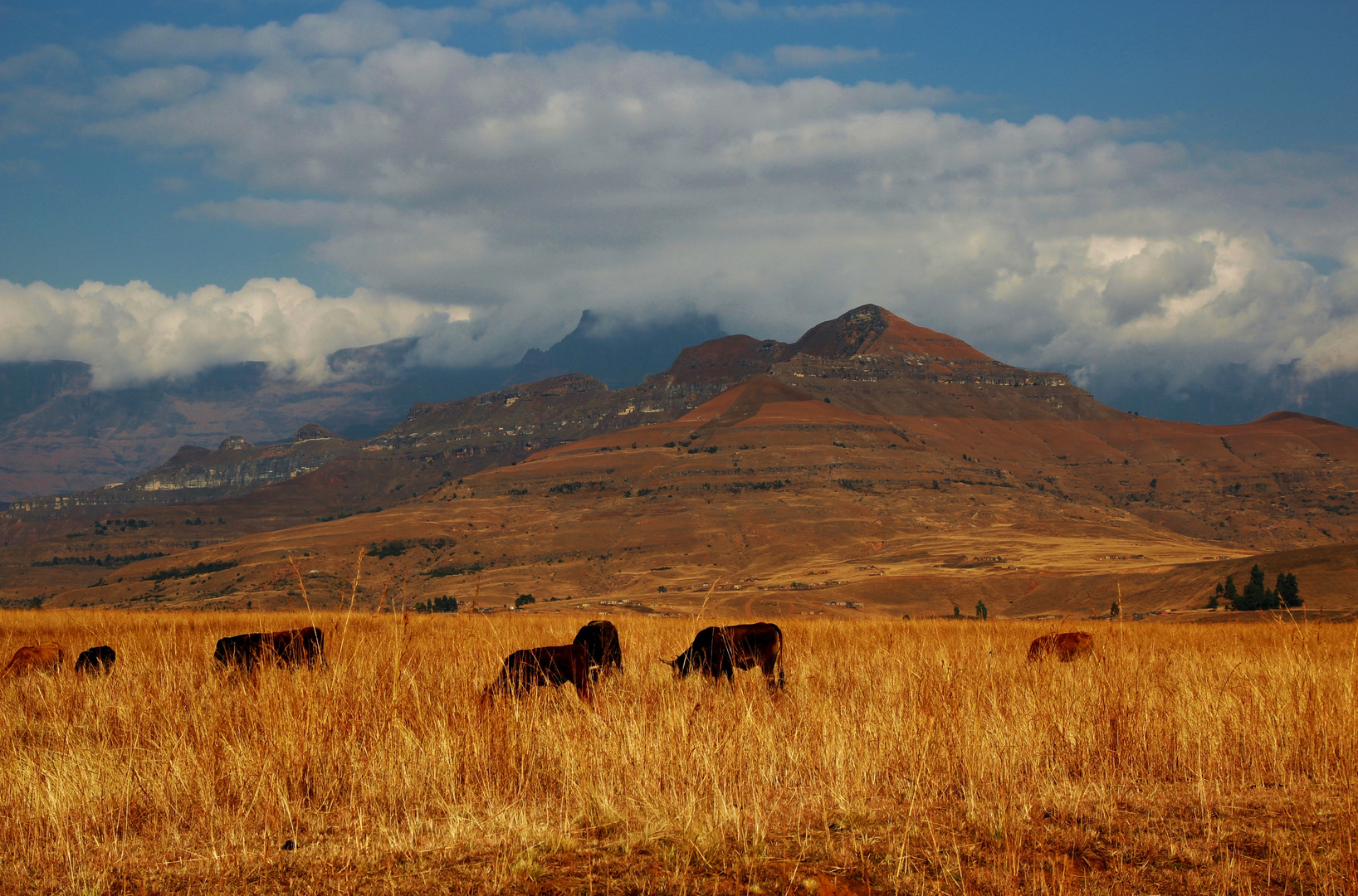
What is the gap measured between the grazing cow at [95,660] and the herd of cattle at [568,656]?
10 millimetres

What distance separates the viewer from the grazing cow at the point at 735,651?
979cm

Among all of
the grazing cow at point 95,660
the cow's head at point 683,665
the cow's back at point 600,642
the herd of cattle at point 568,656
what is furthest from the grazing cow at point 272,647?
the cow's head at point 683,665

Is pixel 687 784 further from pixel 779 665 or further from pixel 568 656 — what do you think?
pixel 779 665

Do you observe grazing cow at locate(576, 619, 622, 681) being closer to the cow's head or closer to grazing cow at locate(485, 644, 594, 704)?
the cow's head

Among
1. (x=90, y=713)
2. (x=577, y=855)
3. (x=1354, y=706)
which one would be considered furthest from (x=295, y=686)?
(x=1354, y=706)

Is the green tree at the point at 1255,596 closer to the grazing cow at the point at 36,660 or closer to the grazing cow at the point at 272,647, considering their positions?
the grazing cow at the point at 272,647

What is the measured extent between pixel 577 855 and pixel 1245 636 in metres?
15.4

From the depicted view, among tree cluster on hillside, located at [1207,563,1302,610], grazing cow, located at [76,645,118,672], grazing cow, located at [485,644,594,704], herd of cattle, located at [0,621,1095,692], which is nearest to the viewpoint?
grazing cow, located at [485,644,594,704]

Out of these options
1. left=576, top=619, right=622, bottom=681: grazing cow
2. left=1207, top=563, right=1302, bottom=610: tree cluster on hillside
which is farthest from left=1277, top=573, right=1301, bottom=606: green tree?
left=576, top=619, right=622, bottom=681: grazing cow

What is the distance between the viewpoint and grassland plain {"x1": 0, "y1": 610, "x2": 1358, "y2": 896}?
173 inches

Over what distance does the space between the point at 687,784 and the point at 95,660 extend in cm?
984

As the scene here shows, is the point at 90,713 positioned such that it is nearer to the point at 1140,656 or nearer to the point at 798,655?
the point at 798,655

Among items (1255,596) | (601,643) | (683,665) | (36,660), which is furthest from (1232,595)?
(36,660)

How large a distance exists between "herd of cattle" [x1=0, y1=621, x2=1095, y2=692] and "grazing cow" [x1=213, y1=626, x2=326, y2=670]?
10 mm
